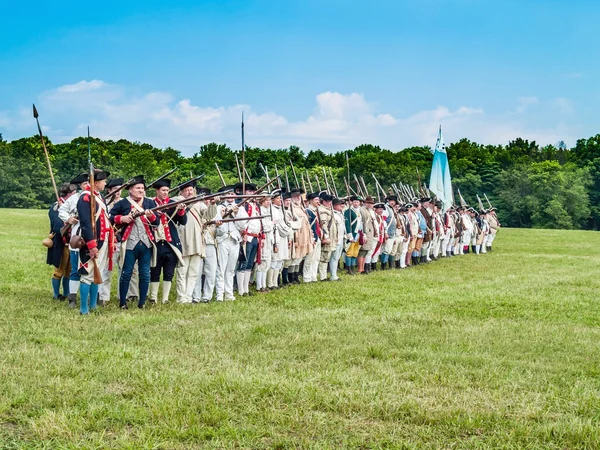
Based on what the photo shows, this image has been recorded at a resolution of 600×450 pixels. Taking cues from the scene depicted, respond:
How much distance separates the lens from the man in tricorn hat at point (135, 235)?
10398 millimetres

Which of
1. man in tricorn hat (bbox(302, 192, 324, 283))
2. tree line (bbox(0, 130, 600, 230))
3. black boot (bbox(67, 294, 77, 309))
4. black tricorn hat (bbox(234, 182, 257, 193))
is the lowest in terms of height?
black boot (bbox(67, 294, 77, 309))

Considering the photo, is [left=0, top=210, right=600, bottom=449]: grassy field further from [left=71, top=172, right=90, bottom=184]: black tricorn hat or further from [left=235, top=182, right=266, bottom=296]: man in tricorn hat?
[left=71, top=172, right=90, bottom=184]: black tricorn hat

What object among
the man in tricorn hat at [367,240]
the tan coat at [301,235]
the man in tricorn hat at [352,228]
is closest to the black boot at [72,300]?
the tan coat at [301,235]

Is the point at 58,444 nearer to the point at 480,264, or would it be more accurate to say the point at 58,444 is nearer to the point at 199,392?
the point at 199,392

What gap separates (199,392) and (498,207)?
61.6m

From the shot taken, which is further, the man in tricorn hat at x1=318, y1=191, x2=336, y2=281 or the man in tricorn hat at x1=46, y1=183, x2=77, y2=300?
the man in tricorn hat at x1=318, y1=191, x2=336, y2=281

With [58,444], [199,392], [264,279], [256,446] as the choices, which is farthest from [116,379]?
[264,279]

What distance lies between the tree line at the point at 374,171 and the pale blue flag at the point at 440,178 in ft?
96.6

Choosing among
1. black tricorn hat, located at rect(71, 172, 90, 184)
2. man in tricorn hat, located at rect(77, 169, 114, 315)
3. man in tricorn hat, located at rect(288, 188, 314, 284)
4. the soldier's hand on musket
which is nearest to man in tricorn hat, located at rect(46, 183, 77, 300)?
black tricorn hat, located at rect(71, 172, 90, 184)

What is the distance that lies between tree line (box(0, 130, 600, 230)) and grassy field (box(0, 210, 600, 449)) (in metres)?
44.8

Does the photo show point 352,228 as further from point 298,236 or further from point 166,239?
point 166,239

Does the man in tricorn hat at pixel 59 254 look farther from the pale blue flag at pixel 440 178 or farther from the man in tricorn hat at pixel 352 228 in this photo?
the pale blue flag at pixel 440 178

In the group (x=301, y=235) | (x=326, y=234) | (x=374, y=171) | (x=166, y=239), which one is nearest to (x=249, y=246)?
(x=301, y=235)

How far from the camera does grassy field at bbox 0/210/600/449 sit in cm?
524
